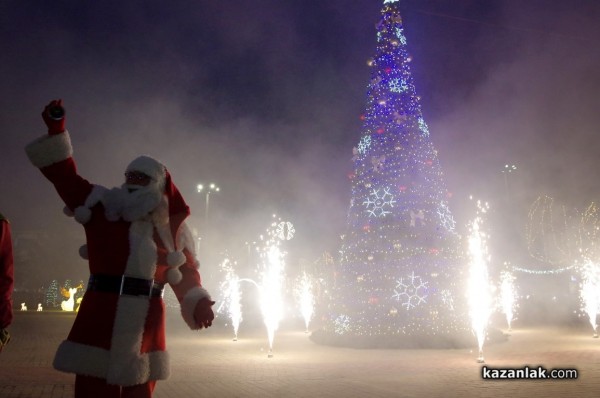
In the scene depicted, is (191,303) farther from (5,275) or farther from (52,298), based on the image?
(52,298)

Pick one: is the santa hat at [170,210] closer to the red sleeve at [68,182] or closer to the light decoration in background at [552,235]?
the red sleeve at [68,182]

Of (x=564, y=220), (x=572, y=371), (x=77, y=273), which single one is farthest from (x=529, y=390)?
(x=77, y=273)

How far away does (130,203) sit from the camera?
3289mm

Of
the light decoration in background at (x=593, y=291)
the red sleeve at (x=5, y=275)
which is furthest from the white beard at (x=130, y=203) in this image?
the light decoration in background at (x=593, y=291)

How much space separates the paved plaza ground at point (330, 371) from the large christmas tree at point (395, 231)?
0.94 m

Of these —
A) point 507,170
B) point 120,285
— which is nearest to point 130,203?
point 120,285

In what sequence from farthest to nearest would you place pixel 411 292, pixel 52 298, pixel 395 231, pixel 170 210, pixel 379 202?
pixel 52 298
pixel 379 202
pixel 395 231
pixel 411 292
pixel 170 210

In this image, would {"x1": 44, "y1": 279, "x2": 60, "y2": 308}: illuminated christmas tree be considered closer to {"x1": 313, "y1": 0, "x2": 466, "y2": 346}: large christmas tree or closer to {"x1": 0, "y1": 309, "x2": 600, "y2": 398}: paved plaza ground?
{"x1": 0, "y1": 309, "x2": 600, "y2": 398}: paved plaza ground

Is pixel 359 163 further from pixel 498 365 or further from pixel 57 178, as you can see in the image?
pixel 57 178

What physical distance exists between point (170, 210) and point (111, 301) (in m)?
0.82

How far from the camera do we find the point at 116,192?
335cm

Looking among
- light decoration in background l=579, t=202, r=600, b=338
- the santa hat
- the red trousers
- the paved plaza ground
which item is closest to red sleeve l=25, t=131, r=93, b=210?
the santa hat

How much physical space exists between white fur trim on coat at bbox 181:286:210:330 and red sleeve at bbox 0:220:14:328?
48.1 inches

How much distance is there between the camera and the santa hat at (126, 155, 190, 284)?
3.37 metres
